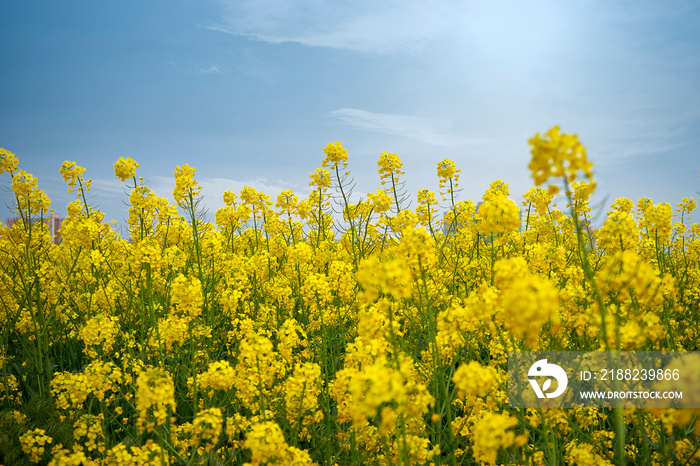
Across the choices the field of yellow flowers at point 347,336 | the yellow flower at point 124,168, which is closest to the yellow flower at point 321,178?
the field of yellow flowers at point 347,336

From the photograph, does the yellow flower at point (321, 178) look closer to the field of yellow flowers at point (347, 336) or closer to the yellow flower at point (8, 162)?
the field of yellow flowers at point (347, 336)

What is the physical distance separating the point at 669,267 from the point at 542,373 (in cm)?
508

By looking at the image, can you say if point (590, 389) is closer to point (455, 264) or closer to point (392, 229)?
point (455, 264)

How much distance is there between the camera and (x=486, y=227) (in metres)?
2.10

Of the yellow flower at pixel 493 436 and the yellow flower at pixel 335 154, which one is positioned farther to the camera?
the yellow flower at pixel 335 154

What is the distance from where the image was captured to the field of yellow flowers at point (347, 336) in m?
1.93

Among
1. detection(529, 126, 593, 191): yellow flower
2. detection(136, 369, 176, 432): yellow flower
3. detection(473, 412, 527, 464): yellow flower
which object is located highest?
detection(529, 126, 593, 191): yellow flower

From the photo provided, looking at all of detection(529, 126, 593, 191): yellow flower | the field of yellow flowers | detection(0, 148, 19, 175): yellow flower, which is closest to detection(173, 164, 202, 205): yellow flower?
the field of yellow flowers

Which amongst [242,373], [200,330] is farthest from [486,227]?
[200,330]

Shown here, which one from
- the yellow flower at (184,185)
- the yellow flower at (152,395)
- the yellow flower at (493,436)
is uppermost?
the yellow flower at (184,185)

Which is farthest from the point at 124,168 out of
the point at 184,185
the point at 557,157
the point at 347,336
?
the point at 557,157

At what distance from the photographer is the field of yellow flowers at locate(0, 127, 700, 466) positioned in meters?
1.93

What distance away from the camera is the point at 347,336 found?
4.91 m

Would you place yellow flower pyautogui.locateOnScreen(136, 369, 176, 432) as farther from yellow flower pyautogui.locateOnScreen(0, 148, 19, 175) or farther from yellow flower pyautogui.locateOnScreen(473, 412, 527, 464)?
yellow flower pyautogui.locateOnScreen(0, 148, 19, 175)
